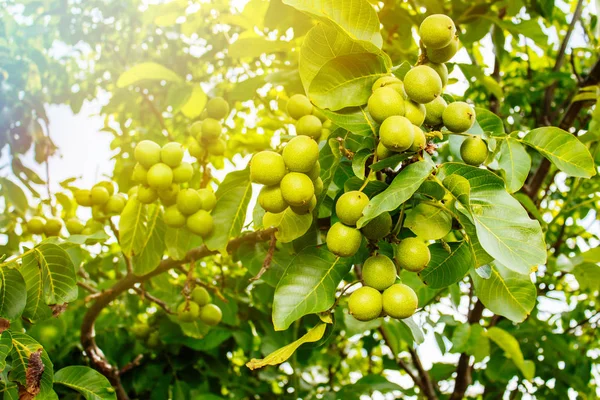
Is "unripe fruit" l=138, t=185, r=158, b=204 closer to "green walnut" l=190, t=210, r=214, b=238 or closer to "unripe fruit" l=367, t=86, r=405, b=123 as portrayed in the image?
"green walnut" l=190, t=210, r=214, b=238

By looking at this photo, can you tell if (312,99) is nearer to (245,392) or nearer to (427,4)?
(427,4)

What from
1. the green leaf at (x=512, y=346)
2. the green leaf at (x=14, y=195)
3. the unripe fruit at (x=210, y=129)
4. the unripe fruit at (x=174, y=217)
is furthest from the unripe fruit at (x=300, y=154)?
the green leaf at (x=14, y=195)

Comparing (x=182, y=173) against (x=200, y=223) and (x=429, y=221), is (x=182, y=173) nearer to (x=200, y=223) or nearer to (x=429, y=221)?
(x=200, y=223)

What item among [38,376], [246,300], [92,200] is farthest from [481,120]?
[246,300]

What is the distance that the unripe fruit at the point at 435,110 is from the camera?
1.16 meters

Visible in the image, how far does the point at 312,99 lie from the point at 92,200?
1.12 m

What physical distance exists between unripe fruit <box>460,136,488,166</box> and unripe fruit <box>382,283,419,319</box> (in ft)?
1.10

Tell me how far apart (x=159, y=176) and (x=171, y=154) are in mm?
86

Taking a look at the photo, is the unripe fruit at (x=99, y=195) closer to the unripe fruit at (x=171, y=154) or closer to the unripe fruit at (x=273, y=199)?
the unripe fruit at (x=171, y=154)

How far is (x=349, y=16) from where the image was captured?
113cm

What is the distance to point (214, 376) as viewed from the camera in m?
2.55

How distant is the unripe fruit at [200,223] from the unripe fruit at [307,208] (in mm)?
414

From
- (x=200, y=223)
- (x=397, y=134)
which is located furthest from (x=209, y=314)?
(x=397, y=134)

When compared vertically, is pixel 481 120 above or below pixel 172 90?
above
